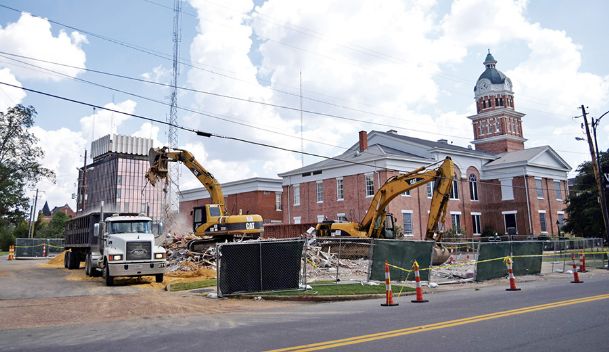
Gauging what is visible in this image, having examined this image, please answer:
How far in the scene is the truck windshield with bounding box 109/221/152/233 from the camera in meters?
20.0

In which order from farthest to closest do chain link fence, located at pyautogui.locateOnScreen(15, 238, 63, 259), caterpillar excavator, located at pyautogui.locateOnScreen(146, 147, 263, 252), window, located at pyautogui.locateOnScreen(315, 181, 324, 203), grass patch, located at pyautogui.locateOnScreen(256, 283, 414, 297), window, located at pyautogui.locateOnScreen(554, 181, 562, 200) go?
window, located at pyautogui.locateOnScreen(554, 181, 562, 200), window, located at pyautogui.locateOnScreen(315, 181, 324, 203), chain link fence, located at pyautogui.locateOnScreen(15, 238, 63, 259), caterpillar excavator, located at pyautogui.locateOnScreen(146, 147, 263, 252), grass patch, located at pyautogui.locateOnScreen(256, 283, 414, 297)

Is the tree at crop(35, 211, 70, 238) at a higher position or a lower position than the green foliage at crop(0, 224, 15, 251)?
higher

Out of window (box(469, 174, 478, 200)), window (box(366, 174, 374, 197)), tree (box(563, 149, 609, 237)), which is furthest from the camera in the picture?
window (box(469, 174, 478, 200))

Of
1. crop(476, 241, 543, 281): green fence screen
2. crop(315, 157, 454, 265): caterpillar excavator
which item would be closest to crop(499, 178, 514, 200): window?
crop(315, 157, 454, 265): caterpillar excavator

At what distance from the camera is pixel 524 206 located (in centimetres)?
5475

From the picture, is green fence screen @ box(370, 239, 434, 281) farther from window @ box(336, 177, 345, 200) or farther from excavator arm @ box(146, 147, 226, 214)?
window @ box(336, 177, 345, 200)

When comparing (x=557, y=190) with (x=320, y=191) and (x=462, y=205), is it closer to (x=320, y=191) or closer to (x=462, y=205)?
(x=462, y=205)

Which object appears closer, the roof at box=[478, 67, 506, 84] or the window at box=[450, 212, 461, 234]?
the window at box=[450, 212, 461, 234]

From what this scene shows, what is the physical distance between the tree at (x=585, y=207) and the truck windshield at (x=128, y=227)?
132 ft

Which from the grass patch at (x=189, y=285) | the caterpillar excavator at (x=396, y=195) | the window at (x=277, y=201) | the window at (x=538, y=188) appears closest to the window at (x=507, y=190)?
the window at (x=538, y=188)

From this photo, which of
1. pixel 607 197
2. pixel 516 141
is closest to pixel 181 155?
pixel 607 197

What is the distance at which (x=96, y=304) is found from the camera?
14.1 metres

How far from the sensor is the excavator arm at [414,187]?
24828 mm

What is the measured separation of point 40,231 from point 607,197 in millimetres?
94438
